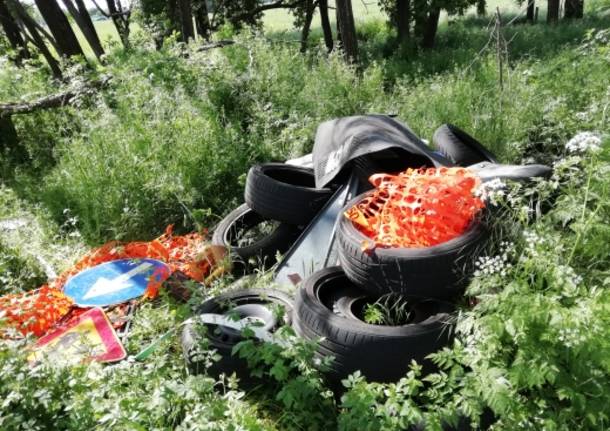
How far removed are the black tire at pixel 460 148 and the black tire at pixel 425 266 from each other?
195 cm

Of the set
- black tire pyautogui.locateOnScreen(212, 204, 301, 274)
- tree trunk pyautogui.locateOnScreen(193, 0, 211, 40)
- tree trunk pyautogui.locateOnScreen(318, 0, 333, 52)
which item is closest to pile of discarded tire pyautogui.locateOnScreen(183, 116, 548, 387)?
black tire pyautogui.locateOnScreen(212, 204, 301, 274)

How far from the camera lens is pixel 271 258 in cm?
458

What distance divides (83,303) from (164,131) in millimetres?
2482

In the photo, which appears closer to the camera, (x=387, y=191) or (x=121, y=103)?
(x=387, y=191)

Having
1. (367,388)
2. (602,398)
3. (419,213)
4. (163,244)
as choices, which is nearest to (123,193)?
(163,244)

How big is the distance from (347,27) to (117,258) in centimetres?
644

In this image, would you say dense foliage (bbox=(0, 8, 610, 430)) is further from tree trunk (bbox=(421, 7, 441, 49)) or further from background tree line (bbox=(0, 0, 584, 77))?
tree trunk (bbox=(421, 7, 441, 49))

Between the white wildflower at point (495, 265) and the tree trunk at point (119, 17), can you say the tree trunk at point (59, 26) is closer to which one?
the tree trunk at point (119, 17)

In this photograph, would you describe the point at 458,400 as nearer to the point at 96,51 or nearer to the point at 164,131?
the point at 164,131

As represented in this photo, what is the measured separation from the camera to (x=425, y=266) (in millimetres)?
2953

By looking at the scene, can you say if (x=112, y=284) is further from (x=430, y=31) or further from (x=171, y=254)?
(x=430, y=31)

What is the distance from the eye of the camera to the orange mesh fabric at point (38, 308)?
3.74m

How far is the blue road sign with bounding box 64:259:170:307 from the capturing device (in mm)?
4082

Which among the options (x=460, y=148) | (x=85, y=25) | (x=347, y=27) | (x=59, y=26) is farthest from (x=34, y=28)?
(x=460, y=148)
